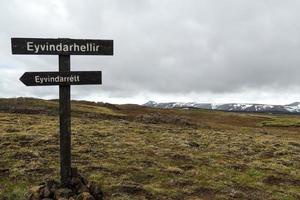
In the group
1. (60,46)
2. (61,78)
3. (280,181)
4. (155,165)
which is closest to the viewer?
(60,46)

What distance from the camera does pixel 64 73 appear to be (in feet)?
52.7

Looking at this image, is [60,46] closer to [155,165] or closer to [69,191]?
[69,191]

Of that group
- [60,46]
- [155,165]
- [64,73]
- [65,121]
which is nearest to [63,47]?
[60,46]

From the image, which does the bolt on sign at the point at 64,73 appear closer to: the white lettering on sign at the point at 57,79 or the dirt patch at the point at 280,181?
the white lettering on sign at the point at 57,79

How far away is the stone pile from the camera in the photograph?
15.9 meters

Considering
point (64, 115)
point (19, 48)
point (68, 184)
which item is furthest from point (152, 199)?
point (19, 48)

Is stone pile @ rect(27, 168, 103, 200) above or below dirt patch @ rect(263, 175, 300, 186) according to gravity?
above

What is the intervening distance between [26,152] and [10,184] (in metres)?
7.62

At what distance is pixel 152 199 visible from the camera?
61.4 ft

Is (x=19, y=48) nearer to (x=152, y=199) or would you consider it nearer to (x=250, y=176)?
(x=152, y=199)

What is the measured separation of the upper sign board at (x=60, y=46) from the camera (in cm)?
1542

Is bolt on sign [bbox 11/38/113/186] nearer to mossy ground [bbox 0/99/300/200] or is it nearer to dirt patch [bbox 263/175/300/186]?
mossy ground [bbox 0/99/300/200]

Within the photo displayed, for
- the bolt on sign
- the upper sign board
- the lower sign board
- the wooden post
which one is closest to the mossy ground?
the wooden post

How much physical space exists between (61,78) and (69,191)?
14.0ft
